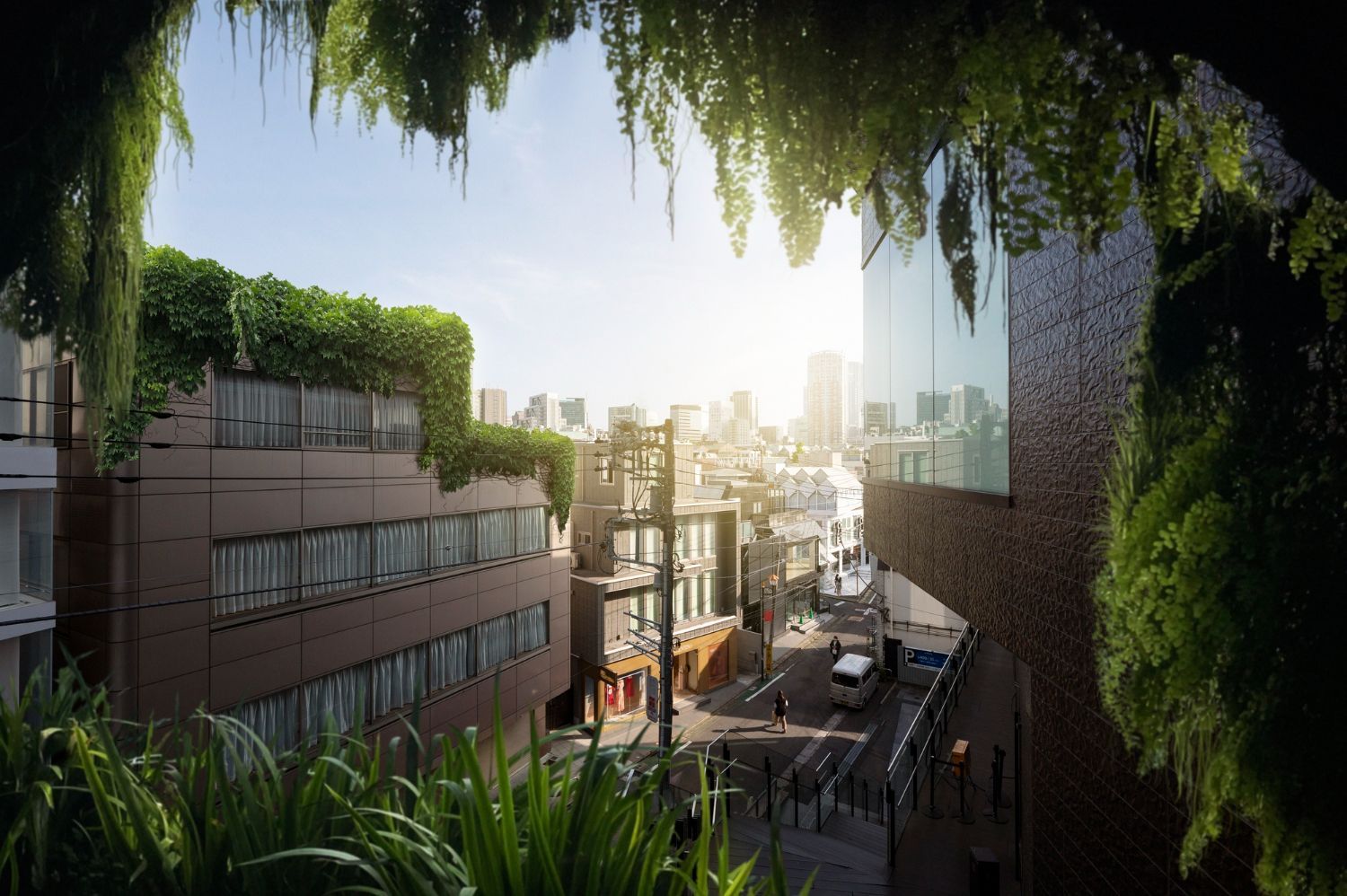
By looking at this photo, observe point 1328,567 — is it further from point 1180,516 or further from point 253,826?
point 253,826

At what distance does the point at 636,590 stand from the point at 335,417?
10.8 metres

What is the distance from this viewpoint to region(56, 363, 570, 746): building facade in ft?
25.6

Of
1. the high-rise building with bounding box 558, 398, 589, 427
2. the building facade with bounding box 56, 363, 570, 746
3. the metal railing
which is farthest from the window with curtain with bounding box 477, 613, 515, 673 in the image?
the high-rise building with bounding box 558, 398, 589, 427

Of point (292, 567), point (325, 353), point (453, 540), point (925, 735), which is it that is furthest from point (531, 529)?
point (925, 735)

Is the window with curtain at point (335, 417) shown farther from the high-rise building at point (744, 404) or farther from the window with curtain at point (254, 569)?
the high-rise building at point (744, 404)

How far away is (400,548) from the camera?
1120 centimetres

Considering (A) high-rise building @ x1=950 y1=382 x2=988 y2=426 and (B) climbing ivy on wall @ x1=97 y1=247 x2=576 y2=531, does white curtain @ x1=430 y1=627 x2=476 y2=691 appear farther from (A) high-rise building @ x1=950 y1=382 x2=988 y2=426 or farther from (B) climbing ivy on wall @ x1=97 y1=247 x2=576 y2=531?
(A) high-rise building @ x1=950 y1=382 x2=988 y2=426

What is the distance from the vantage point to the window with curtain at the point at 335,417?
10.0 metres

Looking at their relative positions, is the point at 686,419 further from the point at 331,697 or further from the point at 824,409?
the point at 824,409

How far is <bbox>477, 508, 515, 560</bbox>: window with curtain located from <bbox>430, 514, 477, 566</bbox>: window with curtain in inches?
6.5

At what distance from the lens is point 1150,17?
56.1 inches

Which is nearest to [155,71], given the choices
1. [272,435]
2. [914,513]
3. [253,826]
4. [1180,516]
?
[253,826]

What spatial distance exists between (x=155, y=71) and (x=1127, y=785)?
5430 millimetres

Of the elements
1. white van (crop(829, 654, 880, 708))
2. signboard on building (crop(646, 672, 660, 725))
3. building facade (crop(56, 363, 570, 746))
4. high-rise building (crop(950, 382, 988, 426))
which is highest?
high-rise building (crop(950, 382, 988, 426))
